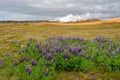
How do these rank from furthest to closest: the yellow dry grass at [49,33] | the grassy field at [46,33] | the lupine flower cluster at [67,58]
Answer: the yellow dry grass at [49,33], the grassy field at [46,33], the lupine flower cluster at [67,58]

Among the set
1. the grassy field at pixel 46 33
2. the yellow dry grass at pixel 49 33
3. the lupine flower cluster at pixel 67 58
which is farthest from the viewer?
the yellow dry grass at pixel 49 33

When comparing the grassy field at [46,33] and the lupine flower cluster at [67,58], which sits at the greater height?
the lupine flower cluster at [67,58]

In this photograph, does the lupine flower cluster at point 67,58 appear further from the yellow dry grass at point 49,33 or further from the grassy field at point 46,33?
the yellow dry grass at point 49,33

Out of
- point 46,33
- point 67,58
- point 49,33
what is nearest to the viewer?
point 67,58

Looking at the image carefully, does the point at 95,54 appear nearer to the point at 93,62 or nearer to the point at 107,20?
the point at 93,62

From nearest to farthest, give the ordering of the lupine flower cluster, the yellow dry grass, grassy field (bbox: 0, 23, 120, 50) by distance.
A: 1. the lupine flower cluster
2. grassy field (bbox: 0, 23, 120, 50)
3. the yellow dry grass

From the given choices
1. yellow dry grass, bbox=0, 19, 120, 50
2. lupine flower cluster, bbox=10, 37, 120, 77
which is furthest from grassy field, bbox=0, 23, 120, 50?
lupine flower cluster, bbox=10, 37, 120, 77

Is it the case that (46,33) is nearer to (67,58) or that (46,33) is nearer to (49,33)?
(49,33)

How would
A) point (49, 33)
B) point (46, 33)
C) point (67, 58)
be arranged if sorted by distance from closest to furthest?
point (67, 58) → point (46, 33) → point (49, 33)

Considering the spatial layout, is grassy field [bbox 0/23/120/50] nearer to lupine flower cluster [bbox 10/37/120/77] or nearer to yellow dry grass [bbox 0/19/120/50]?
yellow dry grass [bbox 0/19/120/50]

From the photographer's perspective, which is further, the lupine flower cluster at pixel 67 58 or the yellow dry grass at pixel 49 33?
the yellow dry grass at pixel 49 33

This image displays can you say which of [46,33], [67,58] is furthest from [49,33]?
[67,58]

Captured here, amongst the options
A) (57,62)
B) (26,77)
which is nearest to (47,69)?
(26,77)

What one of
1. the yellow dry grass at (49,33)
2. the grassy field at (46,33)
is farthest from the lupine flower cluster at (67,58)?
the yellow dry grass at (49,33)
